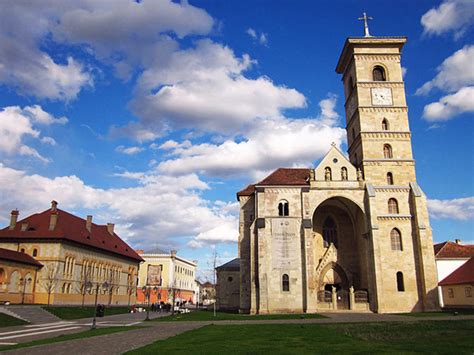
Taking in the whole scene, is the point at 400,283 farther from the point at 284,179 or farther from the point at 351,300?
the point at 284,179

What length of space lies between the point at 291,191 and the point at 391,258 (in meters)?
12.0

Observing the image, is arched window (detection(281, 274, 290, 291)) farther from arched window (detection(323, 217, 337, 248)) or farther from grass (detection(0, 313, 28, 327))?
grass (detection(0, 313, 28, 327))

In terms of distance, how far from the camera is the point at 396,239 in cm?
4044

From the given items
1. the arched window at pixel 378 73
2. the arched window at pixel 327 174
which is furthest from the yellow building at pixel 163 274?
the arched window at pixel 378 73

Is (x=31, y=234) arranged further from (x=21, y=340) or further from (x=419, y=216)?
(x=419, y=216)

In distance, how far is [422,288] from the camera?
38.4 meters

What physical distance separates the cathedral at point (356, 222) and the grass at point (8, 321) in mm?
20507

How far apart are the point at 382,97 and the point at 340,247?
17.8 meters

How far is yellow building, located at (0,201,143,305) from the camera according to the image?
139 feet

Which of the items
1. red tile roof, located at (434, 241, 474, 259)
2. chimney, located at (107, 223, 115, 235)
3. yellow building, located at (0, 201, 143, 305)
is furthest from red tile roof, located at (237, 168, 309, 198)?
chimney, located at (107, 223, 115, 235)

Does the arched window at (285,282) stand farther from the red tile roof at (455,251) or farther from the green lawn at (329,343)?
the red tile roof at (455,251)

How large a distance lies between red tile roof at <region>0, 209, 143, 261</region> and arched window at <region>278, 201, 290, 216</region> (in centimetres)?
2392

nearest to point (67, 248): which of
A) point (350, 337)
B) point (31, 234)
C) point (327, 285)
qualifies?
point (31, 234)

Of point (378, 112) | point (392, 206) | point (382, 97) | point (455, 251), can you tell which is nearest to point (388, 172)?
point (392, 206)
